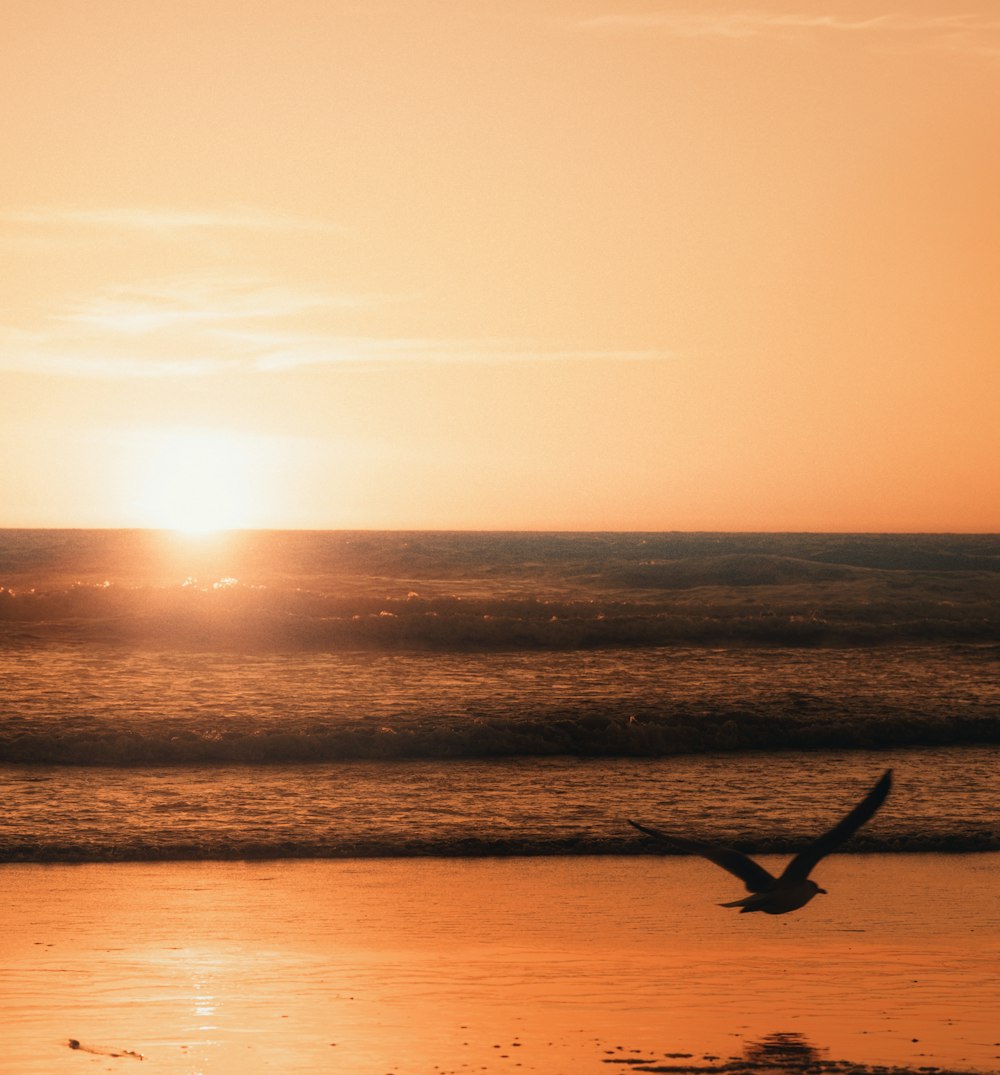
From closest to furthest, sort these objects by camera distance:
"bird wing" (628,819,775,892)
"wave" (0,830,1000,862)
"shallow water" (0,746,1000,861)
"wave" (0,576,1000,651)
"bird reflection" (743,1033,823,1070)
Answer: "bird reflection" (743,1033,823,1070), "bird wing" (628,819,775,892), "wave" (0,830,1000,862), "shallow water" (0,746,1000,861), "wave" (0,576,1000,651)

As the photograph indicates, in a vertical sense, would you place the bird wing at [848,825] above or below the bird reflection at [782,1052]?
above

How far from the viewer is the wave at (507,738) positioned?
596 inches

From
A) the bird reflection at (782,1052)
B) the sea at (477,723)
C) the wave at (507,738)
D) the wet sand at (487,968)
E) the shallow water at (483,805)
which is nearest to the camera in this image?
the bird reflection at (782,1052)

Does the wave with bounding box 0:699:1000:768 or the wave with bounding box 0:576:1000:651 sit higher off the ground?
the wave with bounding box 0:576:1000:651

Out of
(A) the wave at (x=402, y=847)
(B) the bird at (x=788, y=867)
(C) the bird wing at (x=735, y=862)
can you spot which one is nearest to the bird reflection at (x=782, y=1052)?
(B) the bird at (x=788, y=867)

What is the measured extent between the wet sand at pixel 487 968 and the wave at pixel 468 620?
1734 centimetres

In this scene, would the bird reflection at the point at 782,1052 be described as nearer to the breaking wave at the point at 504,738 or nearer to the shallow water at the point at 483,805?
the shallow water at the point at 483,805

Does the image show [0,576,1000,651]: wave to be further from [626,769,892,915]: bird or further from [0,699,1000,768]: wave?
[626,769,892,915]: bird

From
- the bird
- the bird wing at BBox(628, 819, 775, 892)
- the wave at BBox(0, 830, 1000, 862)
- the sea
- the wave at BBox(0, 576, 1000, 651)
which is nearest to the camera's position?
the bird wing at BBox(628, 819, 775, 892)

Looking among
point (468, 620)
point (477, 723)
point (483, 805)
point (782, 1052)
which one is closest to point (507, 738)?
point (477, 723)

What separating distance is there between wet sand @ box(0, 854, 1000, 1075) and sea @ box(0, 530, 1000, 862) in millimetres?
924

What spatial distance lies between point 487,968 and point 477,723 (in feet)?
29.0

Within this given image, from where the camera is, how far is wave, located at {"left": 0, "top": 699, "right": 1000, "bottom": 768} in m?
15.1

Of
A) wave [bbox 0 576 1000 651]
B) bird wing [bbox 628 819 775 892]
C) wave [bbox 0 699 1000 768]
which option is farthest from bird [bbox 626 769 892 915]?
wave [bbox 0 576 1000 651]
